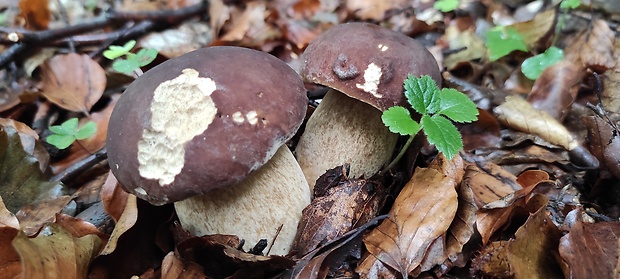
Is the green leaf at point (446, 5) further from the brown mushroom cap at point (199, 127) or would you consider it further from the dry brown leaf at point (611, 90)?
the brown mushroom cap at point (199, 127)

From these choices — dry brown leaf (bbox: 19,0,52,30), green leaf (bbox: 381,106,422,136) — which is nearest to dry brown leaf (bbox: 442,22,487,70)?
green leaf (bbox: 381,106,422,136)

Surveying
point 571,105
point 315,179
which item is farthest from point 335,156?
point 571,105

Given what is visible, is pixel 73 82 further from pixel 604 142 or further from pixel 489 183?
pixel 604 142

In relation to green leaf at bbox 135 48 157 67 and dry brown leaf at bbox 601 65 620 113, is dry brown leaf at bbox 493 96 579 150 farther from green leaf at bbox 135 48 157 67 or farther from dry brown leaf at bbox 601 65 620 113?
green leaf at bbox 135 48 157 67

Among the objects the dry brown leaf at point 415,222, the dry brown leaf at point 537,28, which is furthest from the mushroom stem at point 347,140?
the dry brown leaf at point 537,28

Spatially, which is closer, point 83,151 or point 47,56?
point 83,151

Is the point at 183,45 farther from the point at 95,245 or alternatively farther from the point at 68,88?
the point at 95,245

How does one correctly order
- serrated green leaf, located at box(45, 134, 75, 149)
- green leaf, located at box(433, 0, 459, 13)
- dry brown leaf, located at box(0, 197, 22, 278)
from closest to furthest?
dry brown leaf, located at box(0, 197, 22, 278)
serrated green leaf, located at box(45, 134, 75, 149)
green leaf, located at box(433, 0, 459, 13)
